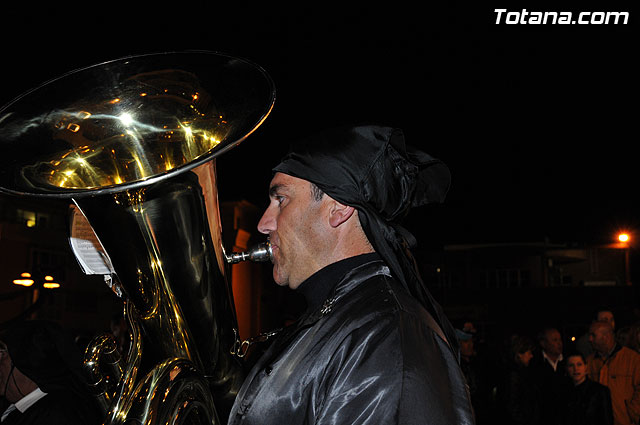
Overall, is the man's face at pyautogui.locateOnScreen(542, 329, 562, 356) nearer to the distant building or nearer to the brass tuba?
the brass tuba

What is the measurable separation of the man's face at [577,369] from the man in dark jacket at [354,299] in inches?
184

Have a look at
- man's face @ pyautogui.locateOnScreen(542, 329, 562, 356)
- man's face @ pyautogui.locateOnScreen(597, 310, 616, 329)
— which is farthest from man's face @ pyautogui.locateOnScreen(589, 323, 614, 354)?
man's face @ pyautogui.locateOnScreen(542, 329, 562, 356)

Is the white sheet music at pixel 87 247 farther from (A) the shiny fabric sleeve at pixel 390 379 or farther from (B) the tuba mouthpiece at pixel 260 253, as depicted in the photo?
(A) the shiny fabric sleeve at pixel 390 379

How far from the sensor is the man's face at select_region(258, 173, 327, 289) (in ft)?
7.05

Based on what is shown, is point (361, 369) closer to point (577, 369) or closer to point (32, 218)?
point (577, 369)

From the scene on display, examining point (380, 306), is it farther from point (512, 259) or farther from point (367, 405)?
point (512, 259)

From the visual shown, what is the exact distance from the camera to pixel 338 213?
6.98 ft

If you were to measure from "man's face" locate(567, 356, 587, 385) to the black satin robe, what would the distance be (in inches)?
194

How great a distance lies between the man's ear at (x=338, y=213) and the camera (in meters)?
2.12

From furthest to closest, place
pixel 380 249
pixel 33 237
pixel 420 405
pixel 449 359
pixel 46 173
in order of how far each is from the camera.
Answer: pixel 33 237 < pixel 46 173 < pixel 380 249 < pixel 449 359 < pixel 420 405

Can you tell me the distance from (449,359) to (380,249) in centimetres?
39

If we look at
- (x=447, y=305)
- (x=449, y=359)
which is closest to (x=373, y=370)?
(x=449, y=359)

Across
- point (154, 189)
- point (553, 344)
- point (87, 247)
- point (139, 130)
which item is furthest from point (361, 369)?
point (553, 344)

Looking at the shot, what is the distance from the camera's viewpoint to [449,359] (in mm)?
1710
